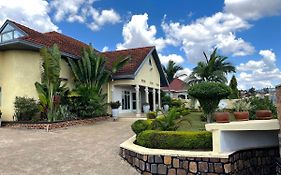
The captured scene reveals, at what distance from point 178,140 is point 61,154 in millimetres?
4086

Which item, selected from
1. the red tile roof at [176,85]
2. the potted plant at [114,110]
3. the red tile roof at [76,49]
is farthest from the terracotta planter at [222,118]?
the red tile roof at [176,85]

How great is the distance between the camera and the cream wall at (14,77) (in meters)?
16.8

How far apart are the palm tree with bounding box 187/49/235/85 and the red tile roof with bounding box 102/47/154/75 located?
5.89 m

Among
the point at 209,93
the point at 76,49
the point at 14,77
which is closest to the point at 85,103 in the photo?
the point at 14,77

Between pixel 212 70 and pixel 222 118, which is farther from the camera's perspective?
pixel 212 70

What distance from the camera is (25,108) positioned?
1619 cm

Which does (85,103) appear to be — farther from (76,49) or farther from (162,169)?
(162,169)

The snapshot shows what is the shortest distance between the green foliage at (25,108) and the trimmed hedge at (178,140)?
Result: 31.1 ft

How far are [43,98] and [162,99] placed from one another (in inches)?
721

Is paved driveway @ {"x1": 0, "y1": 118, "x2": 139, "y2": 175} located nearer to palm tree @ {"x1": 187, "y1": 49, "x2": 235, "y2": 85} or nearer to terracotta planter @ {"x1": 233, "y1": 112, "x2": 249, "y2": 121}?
terracotta planter @ {"x1": 233, "y1": 112, "x2": 249, "y2": 121}

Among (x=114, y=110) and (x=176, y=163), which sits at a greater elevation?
(x=114, y=110)

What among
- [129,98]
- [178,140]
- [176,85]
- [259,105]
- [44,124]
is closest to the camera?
[178,140]

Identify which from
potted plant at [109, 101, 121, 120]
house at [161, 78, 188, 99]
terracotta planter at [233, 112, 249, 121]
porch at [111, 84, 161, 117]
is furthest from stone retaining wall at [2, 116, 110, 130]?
house at [161, 78, 188, 99]

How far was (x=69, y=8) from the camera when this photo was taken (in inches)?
630
